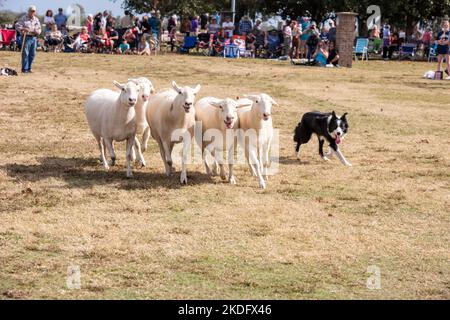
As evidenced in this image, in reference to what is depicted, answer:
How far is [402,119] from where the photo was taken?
1777 cm

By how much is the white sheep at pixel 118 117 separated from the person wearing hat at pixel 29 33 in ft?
43.0

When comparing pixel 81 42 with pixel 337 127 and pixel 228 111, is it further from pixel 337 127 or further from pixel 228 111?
pixel 228 111

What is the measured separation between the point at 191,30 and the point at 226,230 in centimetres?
3266

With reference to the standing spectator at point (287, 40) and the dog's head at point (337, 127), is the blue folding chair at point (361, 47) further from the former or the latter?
the dog's head at point (337, 127)

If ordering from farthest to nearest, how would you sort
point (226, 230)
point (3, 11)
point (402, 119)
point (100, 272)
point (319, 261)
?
point (3, 11) < point (402, 119) < point (226, 230) < point (319, 261) < point (100, 272)

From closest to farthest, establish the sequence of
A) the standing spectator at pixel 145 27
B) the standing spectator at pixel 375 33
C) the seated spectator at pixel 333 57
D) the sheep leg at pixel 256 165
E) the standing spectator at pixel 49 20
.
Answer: the sheep leg at pixel 256 165, the seated spectator at pixel 333 57, the standing spectator at pixel 49 20, the standing spectator at pixel 145 27, the standing spectator at pixel 375 33

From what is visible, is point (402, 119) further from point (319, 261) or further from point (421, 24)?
point (421, 24)

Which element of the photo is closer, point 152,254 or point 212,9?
Result: point 152,254

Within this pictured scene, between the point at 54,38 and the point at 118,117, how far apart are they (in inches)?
986

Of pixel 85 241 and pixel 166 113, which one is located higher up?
pixel 166 113

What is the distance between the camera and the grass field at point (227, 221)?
277 inches

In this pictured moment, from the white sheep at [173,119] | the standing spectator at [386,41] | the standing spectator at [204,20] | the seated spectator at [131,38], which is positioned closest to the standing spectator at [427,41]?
the standing spectator at [386,41]

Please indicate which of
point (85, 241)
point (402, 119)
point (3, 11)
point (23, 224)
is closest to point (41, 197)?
point (23, 224)
